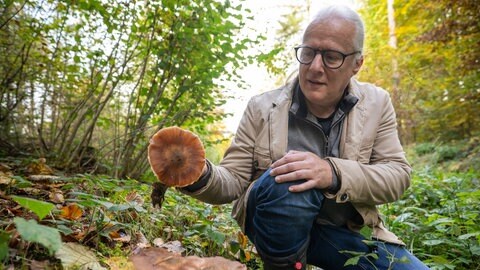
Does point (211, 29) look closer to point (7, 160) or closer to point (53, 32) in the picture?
point (53, 32)

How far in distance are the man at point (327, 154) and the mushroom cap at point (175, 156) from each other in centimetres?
14

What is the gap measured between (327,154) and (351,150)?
138mm

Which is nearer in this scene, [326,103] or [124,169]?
[326,103]

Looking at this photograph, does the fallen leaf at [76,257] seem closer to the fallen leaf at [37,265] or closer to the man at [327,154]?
the fallen leaf at [37,265]

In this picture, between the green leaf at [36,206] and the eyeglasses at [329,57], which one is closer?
the green leaf at [36,206]

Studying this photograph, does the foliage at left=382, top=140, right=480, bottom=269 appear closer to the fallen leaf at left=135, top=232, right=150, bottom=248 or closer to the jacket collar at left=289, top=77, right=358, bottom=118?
the jacket collar at left=289, top=77, right=358, bottom=118

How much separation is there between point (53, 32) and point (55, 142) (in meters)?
1.27

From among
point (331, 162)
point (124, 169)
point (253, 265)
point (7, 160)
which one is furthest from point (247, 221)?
point (7, 160)

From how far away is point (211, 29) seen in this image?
3.35 metres

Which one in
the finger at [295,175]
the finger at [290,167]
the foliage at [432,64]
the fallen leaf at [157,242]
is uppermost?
the foliage at [432,64]

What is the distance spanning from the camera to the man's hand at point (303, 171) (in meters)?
1.55

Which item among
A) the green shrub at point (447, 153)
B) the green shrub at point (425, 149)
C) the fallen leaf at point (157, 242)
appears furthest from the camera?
the green shrub at point (425, 149)

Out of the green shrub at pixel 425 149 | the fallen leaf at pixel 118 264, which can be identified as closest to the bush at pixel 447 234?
the fallen leaf at pixel 118 264

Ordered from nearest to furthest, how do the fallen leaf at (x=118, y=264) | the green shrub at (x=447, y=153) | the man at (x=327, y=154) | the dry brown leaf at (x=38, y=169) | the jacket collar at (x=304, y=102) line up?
1. the fallen leaf at (x=118, y=264)
2. the man at (x=327, y=154)
3. the jacket collar at (x=304, y=102)
4. the dry brown leaf at (x=38, y=169)
5. the green shrub at (x=447, y=153)
